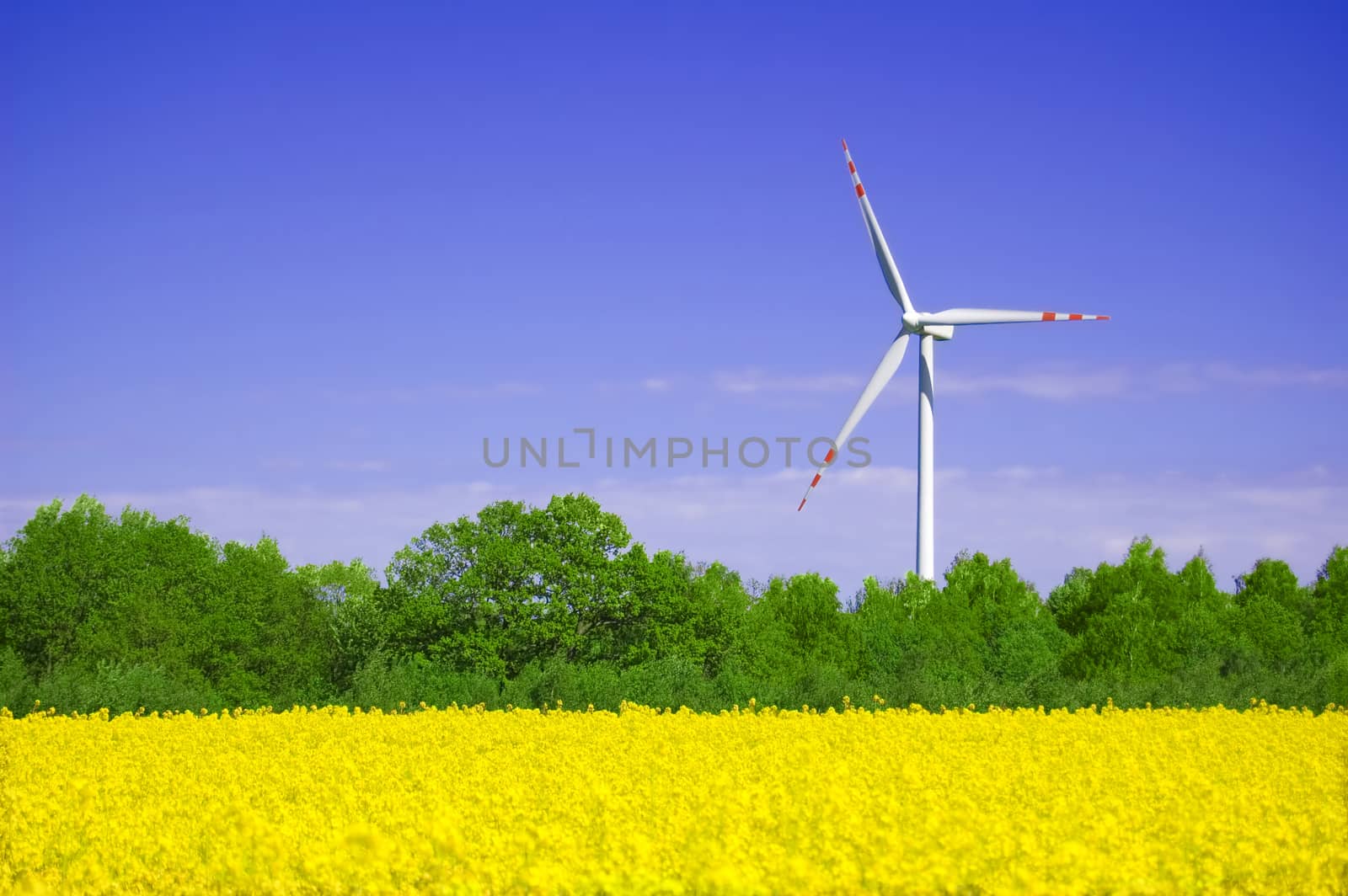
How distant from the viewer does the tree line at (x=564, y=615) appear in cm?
6669

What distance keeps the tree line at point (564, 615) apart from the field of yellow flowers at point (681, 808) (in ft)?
97.2

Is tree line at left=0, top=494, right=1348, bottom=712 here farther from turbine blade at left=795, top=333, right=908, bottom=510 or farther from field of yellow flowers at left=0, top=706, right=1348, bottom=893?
field of yellow flowers at left=0, top=706, right=1348, bottom=893

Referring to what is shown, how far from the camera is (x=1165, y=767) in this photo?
71.8ft

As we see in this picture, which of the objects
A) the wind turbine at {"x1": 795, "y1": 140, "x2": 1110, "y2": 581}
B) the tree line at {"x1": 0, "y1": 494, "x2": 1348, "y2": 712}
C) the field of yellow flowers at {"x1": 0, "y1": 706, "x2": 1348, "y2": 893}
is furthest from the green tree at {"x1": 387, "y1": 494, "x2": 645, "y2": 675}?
the field of yellow flowers at {"x1": 0, "y1": 706, "x2": 1348, "y2": 893}

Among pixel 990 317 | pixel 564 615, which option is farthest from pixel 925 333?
pixel 564 615

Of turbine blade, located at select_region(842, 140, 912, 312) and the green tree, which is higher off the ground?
turbine blade, located at select_region(842, 140, 912, 312)

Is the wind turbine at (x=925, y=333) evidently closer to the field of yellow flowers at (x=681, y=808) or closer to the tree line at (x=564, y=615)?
the tree line at (x=564, y=615)

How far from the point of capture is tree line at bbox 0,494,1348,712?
6669 cm

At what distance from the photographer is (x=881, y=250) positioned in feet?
208

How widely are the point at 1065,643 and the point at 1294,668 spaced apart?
39.1 metres

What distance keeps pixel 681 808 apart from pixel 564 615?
4939 cm

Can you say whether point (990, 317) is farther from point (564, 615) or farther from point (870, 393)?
point (564, 615)

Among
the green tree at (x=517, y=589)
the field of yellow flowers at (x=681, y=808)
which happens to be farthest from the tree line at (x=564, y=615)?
the field of yellow flowers at (x=681, y=808)

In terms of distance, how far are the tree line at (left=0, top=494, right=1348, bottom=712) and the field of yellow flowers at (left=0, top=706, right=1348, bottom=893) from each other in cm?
2962
